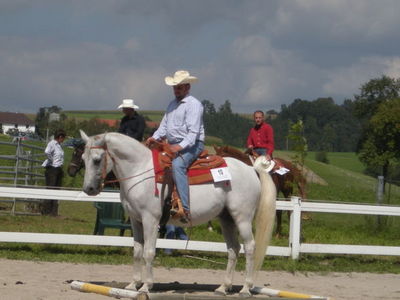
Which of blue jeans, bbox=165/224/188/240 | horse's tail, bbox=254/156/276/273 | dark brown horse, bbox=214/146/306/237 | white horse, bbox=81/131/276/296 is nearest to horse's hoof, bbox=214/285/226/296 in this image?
white horse, bbox=81/131/276/296

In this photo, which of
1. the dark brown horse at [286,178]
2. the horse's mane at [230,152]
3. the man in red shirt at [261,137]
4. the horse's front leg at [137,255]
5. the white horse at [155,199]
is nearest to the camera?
the white horse at [155,199]

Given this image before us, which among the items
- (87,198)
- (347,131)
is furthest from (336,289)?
(347,131)

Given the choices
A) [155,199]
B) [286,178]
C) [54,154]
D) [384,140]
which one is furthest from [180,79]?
[384,140]

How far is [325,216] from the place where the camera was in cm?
2228

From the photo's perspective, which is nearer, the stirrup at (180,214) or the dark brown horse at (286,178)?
the stirrup at (180,214)

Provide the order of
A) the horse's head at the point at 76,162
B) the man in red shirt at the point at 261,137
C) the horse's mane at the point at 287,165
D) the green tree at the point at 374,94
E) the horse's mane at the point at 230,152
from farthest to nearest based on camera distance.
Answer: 1. the green tree at the point at 374,94
2. the horse's mane at the point at 287,165
3. the horse's mane at the point at 230,152
4. the man in red shirt at the point at 261,137
5. the horse's head at the point at 76,162

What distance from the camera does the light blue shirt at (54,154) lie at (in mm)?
→ 16984

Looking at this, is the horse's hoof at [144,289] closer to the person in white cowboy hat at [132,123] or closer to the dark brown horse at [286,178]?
the person in white cowboy hat at [132,123]

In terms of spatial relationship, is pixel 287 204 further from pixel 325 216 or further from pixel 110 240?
pixel 325 216

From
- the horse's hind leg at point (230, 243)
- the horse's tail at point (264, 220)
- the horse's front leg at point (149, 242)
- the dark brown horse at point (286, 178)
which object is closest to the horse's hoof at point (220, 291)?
the horse's hind leg at point (230, 243)

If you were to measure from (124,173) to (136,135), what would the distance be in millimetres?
3356

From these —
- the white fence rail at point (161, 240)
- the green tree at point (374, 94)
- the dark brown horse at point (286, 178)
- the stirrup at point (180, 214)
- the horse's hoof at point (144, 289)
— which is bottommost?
the horse's hoof at point (144, 289)

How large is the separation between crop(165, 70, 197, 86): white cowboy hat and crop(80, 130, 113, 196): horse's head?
42.7 inches

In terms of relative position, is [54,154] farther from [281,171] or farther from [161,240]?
[161,240]
